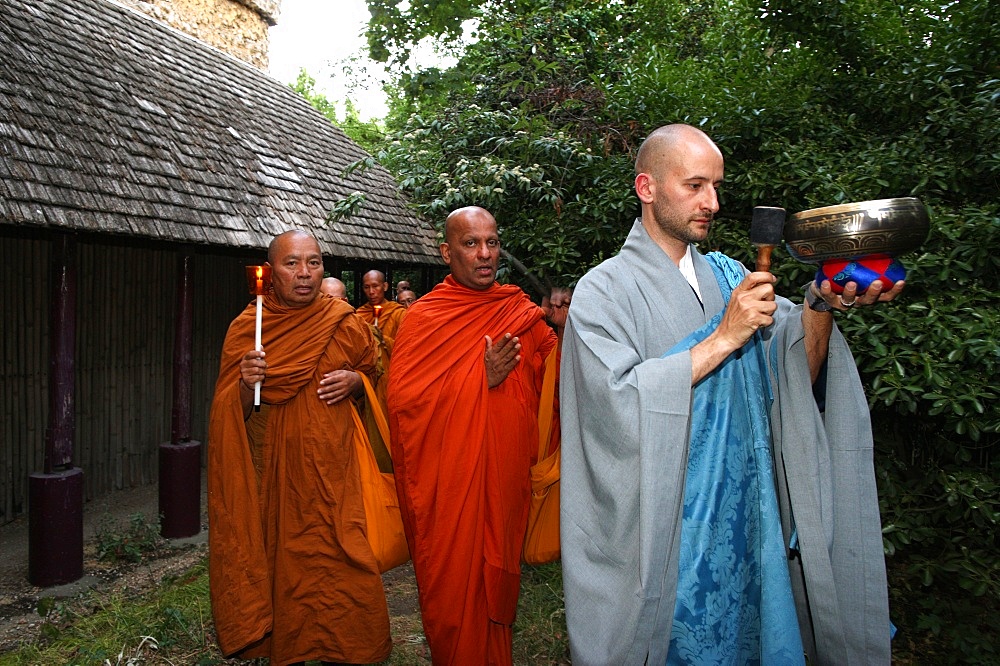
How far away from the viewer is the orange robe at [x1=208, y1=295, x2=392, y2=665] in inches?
141

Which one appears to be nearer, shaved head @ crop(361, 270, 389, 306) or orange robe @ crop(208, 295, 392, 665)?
orange robe @ crop(208, 295, 392, 665)

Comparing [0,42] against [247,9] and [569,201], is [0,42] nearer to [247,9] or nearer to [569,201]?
[569,201]

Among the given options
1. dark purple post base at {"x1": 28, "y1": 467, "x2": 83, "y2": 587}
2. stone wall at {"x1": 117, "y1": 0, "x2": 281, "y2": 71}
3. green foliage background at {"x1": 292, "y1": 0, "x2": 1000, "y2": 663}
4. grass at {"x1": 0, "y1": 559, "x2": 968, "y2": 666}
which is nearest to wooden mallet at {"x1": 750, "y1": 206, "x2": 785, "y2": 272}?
green foliage background at {"x1": 292, "y1": 0, "x2": 1000, "y2": 663}

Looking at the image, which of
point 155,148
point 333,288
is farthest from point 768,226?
point 155,148

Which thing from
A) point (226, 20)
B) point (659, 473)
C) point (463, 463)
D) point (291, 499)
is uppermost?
point (226, 20)

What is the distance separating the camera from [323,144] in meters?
Result: 10.8

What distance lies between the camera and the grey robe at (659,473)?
2.01 metres

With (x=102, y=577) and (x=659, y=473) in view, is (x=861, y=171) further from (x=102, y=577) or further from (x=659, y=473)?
(x=102, y=577)

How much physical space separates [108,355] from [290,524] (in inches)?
194

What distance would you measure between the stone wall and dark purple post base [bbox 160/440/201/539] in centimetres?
773

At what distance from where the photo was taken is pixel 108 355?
299 inches

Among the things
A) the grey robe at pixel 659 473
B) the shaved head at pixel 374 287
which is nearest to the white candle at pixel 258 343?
the grey robe at pixel 659 473

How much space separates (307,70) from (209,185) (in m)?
32.1

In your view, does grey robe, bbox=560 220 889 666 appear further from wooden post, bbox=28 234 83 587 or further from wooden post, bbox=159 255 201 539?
wooden post, bbox=159 255 201 539
